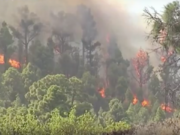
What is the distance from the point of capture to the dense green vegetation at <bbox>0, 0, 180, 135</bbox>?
14.2 m

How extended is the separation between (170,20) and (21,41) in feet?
299

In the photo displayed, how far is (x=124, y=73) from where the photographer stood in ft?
330

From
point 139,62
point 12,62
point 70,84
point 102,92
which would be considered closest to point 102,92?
point 102,92

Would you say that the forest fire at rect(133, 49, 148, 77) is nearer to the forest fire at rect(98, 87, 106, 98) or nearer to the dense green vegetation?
the dense green vegetation

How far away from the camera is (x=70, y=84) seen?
5512 centimetres

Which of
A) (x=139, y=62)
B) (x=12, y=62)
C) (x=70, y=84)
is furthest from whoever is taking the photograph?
(x=139, y=62)

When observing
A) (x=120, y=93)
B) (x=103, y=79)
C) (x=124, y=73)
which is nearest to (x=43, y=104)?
(x=120, y=93)

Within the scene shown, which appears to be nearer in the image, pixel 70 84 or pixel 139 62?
pixel 70 84

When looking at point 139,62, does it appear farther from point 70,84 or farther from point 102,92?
point 70,84

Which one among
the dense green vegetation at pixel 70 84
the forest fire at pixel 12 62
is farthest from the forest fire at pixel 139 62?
the forest fire at pixel 12 62

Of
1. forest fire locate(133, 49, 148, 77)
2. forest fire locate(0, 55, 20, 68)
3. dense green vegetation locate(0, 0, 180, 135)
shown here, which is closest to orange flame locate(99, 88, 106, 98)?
dense green vegetation locate(0, 0, 180, 135)

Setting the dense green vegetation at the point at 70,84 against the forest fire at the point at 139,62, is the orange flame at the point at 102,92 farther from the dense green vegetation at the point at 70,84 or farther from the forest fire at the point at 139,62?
the forest fire at the point at 139,62

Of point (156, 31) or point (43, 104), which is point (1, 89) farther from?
point (156, 31)

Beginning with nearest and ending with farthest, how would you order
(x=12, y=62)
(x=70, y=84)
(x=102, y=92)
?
(x=70, y=84)
(x=12, y=62)
(x=102, y=92)
